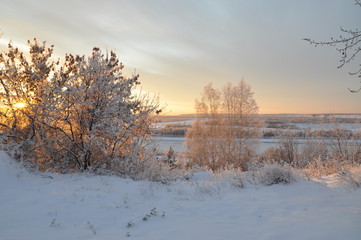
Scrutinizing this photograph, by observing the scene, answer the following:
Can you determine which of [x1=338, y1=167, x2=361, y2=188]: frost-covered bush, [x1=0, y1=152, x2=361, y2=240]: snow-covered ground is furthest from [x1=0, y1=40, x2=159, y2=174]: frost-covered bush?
[x1=338, y1=167, x2=361, y2=188]: frost-covered bush

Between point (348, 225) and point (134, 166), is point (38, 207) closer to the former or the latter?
point (134, 166)

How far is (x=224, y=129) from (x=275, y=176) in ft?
61.0

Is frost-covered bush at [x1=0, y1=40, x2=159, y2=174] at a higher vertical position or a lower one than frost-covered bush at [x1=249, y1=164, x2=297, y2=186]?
higher

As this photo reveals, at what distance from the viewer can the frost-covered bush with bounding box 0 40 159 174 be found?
7816 mm

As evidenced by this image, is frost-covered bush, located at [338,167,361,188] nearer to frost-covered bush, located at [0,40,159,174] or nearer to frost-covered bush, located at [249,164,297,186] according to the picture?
frost-covered bush, located at [249,164,297,186]

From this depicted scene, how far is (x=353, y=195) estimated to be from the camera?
5.05 m

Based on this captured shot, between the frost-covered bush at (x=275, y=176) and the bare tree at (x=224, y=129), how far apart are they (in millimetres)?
15377

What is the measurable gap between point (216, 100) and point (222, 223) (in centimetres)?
2326

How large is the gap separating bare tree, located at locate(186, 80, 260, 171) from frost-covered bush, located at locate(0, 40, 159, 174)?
15491 millimetres

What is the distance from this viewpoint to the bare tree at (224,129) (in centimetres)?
2331

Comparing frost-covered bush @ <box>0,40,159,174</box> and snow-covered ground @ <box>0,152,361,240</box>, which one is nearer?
snow-covered ground @ <box>0,152,361,240</box>

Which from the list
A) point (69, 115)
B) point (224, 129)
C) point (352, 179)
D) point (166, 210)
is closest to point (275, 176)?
point (352, 179)

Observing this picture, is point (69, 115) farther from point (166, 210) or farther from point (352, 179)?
point (352, 179)

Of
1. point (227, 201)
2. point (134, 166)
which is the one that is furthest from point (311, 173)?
point (134, 166)
